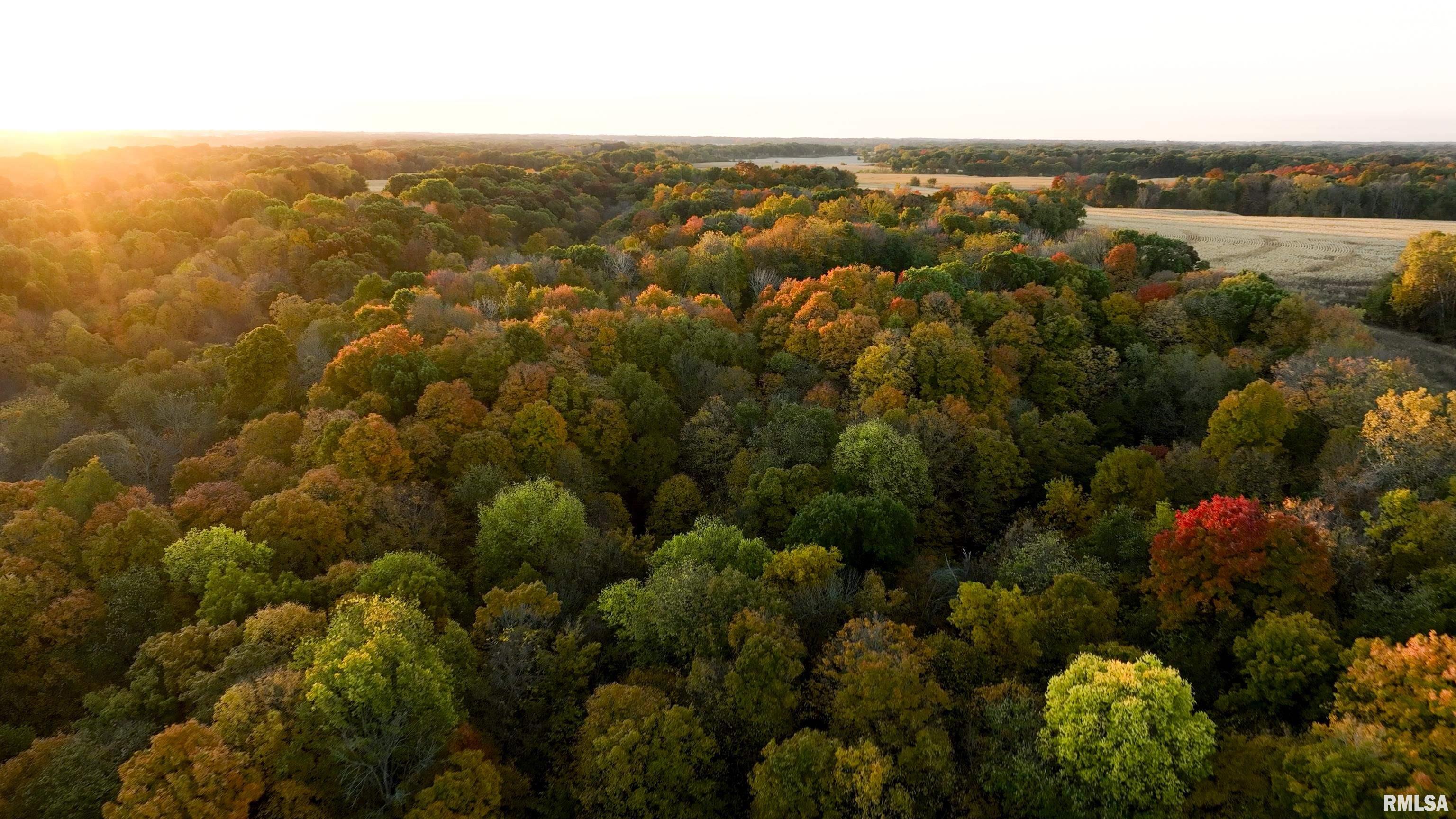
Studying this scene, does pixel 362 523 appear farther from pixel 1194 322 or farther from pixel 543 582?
pixel 1194 322

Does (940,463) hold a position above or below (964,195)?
below

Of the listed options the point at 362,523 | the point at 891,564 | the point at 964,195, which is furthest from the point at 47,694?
the point at 964,195

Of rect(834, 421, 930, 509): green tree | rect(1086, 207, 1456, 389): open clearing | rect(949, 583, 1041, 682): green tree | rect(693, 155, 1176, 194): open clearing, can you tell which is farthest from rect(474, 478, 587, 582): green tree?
rect(693, 155, 1176, 194): open clearing

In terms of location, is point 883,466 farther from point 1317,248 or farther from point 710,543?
point 1317,248

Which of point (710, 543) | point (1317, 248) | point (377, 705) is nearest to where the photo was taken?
point (377, 705)

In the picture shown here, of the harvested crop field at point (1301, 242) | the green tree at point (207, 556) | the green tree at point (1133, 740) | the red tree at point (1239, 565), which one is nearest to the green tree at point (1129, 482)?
the red tree at point (1239, 565)

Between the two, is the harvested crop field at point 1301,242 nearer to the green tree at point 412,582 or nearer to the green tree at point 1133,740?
the green tree at point 1133,740

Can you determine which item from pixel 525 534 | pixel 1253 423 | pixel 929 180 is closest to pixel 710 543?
pixel 525 534
